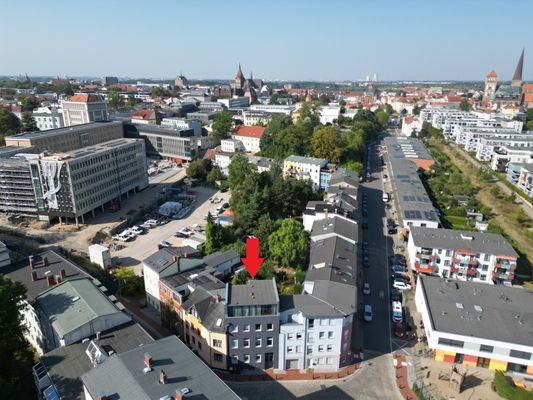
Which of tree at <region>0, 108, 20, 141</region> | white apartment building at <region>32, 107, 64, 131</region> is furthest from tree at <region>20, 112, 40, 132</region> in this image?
white apartment building at <region>32, 107, 64, 131</region>

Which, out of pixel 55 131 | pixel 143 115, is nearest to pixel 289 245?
pixel 55 131

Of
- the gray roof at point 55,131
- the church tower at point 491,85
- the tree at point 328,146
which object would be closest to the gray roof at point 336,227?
the tree at point 328,146

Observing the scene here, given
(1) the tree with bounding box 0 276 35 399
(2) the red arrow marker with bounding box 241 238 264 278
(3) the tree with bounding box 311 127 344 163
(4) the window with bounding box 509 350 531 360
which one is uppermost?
(3) the tree with bounding box 311 127 344 163

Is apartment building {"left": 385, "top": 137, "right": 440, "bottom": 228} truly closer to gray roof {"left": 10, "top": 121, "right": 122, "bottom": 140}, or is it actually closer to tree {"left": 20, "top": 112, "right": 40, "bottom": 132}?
Answer: gray roof {"left": 10, "top": 121, "right": 122, "bottom": 140}

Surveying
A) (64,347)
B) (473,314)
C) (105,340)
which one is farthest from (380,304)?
(64,347)

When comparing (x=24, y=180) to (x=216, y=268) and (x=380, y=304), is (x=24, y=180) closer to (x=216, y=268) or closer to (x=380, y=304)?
(x=216, y=268)

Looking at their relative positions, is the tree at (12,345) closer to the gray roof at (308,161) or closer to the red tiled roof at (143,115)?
the gray roof at (308,161)

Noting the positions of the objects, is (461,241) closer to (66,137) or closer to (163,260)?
(163,260)
